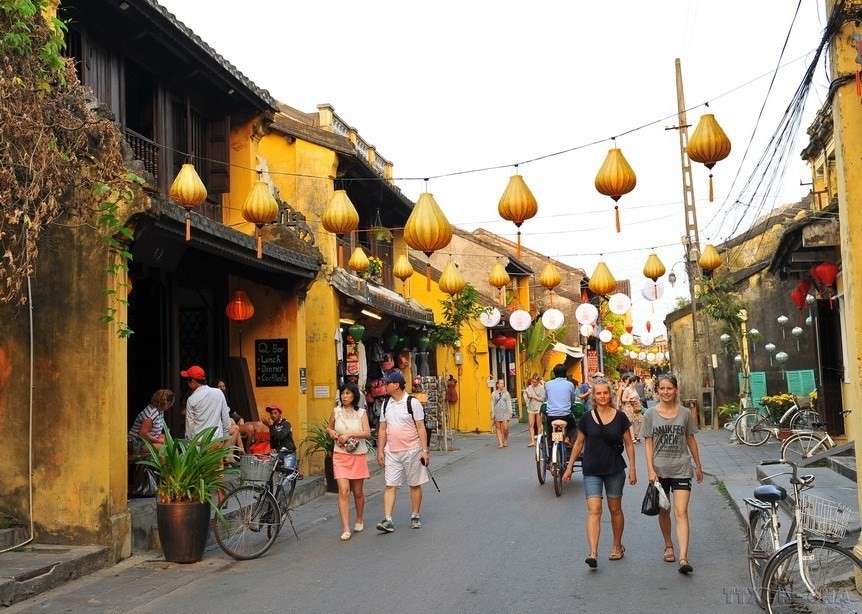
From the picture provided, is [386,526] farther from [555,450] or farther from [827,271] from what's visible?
[827,271]

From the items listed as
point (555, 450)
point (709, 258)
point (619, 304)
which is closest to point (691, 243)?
point (619, 304)

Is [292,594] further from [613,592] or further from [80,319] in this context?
[80,319]

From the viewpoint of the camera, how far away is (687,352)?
35.8m

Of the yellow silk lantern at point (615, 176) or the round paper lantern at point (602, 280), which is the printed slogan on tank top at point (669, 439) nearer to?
the yellow silk lantern at point (615, 176)

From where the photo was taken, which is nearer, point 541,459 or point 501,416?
point 541,459

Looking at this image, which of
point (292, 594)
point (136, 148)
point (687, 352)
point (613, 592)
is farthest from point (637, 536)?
point (687, 352)

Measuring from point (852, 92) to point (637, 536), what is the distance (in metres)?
5.13

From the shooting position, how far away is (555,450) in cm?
1310

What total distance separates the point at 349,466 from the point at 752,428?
1365cm

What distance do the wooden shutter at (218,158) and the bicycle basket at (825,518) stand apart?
1216 cm

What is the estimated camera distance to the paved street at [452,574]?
6996mm

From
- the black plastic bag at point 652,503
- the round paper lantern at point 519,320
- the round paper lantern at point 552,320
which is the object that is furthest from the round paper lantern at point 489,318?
the black plastic bag at point 652,503

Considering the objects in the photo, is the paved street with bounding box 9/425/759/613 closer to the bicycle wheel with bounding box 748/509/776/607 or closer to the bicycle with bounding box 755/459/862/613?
the bicycle wheel with bounding box 748/509/776/607

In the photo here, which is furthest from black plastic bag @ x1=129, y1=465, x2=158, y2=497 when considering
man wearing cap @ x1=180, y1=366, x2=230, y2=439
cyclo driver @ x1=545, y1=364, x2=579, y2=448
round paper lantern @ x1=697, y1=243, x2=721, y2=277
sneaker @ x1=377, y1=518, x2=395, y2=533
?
round paper lantern @ x1=697, y1=243, x2=721, y2=277
